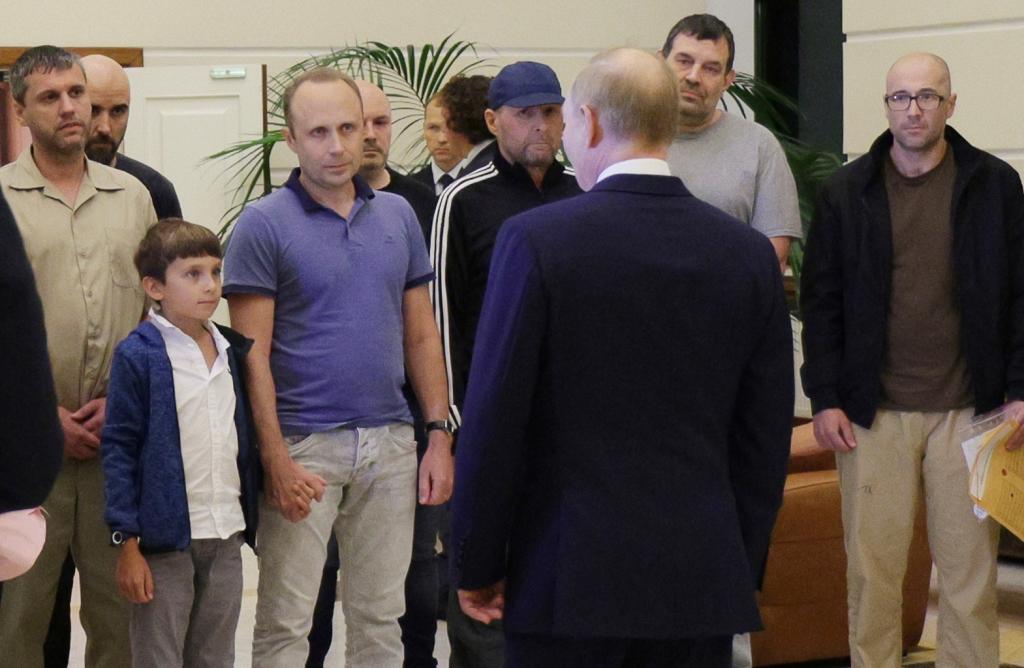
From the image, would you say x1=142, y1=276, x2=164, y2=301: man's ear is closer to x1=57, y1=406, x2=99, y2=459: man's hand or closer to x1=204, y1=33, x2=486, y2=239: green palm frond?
x1=57, y1=406, x2=99, y2=459: man's hand

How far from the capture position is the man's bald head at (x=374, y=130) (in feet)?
14.6

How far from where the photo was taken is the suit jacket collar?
2254 millimetres

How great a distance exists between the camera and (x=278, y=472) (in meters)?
3.15

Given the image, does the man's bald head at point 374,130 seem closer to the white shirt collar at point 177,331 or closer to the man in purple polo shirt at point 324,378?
the man in purple polo shirt at point 324,378

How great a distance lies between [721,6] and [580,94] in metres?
5.85

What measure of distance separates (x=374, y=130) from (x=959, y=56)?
2.63 meters

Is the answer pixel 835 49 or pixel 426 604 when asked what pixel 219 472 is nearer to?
pixel 426 604

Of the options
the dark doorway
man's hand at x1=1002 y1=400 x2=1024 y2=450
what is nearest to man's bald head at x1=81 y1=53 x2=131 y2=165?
man's hand at x1=1002 y1=400 x2=1024 y2=450

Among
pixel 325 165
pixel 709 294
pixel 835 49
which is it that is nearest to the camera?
pixel 709 294

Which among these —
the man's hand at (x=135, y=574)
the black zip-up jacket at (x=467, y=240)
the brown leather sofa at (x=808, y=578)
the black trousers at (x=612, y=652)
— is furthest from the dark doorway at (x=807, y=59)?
the black trousers at (x=612, y=652)

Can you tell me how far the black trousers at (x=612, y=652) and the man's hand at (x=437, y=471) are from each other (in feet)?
3.51

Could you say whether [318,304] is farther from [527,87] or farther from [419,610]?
[419,610]

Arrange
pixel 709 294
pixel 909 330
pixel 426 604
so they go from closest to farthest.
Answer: pixel 709 294 → pixel 909 330 → pixel 426 604

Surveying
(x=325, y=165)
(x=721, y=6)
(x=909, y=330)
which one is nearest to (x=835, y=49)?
(x=721, y=6)
